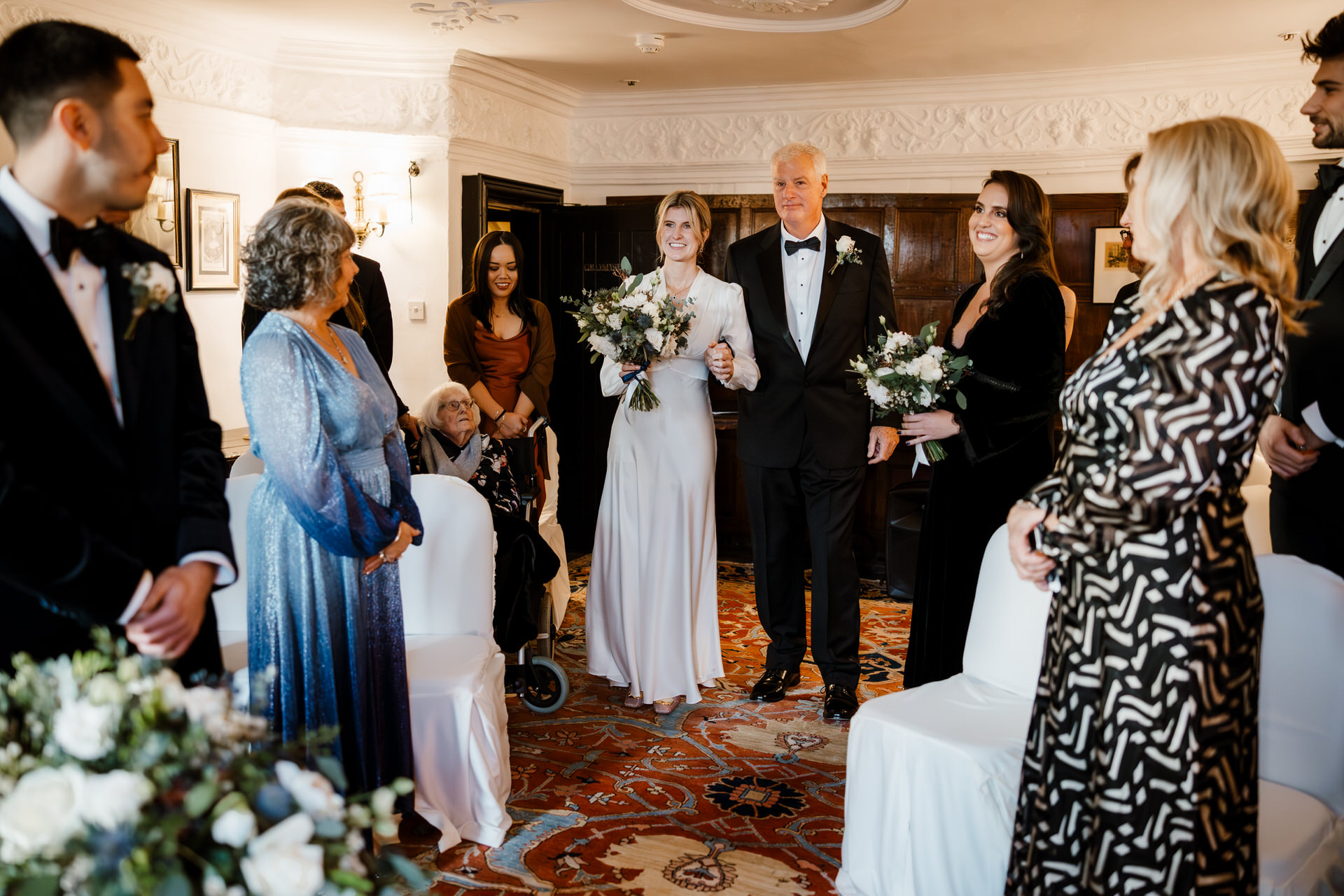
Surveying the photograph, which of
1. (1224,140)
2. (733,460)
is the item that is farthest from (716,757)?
(733,460)

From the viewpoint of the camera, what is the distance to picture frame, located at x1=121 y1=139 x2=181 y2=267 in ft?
18.6

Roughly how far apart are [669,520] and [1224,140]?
272cm

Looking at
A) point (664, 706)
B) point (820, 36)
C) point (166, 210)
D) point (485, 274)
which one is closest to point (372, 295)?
point (485, 274)

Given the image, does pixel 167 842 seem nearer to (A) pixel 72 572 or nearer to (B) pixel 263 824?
(B) pixel 263 824

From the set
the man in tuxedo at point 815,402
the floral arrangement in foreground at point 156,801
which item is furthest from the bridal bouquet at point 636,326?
the floral arrangement in foreground at point 156,801

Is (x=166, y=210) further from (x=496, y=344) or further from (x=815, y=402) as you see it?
(x=815, y=402)

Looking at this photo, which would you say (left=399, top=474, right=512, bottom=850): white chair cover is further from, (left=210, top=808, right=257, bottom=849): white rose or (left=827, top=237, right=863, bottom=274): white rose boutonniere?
(left=210, top=808, right=257, bottom=849): white rose

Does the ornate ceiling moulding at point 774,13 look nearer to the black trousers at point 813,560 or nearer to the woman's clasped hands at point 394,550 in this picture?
the black trousers at point 813,560

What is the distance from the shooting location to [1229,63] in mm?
6910

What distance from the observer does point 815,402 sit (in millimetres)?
4199

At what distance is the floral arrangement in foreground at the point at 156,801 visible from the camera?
1001 millimetres

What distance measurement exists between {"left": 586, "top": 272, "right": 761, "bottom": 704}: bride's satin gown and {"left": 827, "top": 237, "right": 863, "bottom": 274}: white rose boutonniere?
0.43 meters

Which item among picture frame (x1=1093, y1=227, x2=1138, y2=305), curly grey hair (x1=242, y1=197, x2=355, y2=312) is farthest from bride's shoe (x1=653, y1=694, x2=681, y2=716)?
picture frame (x1=1093, y1=227, x2=1138, y2=305)

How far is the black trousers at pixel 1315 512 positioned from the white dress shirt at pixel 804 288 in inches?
74.1
